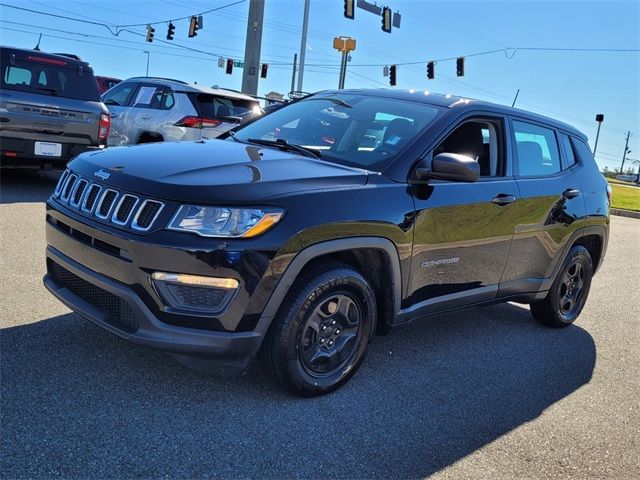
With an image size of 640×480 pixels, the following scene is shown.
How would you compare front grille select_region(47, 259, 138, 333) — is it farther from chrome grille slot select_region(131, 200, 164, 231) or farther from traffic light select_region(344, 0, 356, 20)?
traffic light select_region(344, 0, 356, 20)

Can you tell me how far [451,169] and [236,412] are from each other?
5.98 feet

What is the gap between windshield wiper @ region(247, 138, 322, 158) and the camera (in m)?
3.83

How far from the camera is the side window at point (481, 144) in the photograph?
414 centimetres

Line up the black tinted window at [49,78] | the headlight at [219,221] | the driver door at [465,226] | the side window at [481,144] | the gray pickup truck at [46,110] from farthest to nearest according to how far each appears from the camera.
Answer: the black tinted window at [49,78] < the gray pickup truck at [46,110] < the side window at [481,144] < the driver door at [465,226] < the headlight at [219,221]

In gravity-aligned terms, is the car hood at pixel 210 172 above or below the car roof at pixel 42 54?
below

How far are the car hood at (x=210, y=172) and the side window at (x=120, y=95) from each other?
770 centimetres

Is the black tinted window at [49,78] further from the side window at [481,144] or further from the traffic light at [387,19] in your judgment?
the traffic light at [387,19]

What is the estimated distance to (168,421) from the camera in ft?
9.70

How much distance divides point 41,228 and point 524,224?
195 inches

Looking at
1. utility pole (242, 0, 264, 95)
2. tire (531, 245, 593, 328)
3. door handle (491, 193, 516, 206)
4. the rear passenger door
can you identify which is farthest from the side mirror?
utility pole (242, 0, 264, 95)

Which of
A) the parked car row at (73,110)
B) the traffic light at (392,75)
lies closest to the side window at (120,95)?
the parked car row at (73,110)

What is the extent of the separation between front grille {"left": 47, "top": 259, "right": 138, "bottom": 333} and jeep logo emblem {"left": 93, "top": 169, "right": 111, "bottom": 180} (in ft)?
1.80

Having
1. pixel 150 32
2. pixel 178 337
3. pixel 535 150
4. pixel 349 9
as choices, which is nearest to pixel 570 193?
pixel 535 150

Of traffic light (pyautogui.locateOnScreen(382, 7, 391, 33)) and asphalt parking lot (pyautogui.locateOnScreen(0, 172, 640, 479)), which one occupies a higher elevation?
traffic light (pyautogui.locateOnScreen(382, 7, 391, 33))
